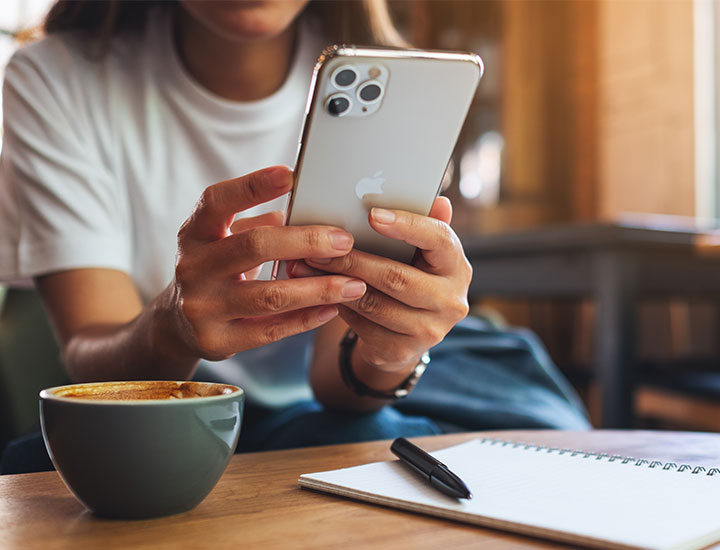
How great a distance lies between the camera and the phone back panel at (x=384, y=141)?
1.57 ft

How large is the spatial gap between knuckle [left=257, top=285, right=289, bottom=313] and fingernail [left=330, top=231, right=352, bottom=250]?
0.05m

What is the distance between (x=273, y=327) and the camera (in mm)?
559

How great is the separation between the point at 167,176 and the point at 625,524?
80 cm

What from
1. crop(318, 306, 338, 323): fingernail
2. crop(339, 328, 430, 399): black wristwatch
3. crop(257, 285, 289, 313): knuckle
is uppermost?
crop(257, 285, 289, 313): knuckle

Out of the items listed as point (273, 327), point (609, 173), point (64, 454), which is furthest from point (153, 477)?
point (609, 173)

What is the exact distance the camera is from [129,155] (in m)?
1.00

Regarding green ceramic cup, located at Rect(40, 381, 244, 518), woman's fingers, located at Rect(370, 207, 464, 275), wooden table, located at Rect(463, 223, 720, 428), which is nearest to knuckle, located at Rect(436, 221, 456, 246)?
woman's fingers, located at Rect(370, 207, 464, 275)

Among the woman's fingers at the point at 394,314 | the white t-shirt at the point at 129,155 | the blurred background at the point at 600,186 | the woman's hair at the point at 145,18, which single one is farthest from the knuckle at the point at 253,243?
the blurred background at the point at 600,186

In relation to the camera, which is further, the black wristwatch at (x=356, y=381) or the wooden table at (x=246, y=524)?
the black wristwatch at (x=356, y=381)

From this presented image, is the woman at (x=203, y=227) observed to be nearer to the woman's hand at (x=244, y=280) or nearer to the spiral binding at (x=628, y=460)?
the woman's hand at (x=244, y=280)

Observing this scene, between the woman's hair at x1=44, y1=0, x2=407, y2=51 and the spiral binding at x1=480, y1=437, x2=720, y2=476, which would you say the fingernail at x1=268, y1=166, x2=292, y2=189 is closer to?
the spiral binding at x1=480, y1=437, x2=720, y2=476

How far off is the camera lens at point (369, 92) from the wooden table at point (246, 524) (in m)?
0.26

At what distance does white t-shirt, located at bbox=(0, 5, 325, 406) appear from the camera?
906mm

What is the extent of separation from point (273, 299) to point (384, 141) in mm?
137
